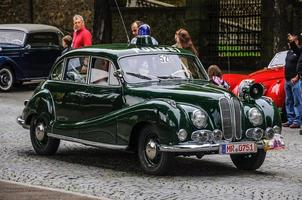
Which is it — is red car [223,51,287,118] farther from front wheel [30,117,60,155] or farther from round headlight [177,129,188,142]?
round headlight [177,129,188,142]

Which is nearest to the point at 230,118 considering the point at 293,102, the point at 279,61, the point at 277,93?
the point at 293,102

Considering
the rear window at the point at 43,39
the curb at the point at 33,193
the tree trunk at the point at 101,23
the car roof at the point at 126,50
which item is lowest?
the curb at the point at 33,193

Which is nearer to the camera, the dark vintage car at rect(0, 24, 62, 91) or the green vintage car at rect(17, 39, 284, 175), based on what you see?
the green vintage car at rect(17, 39, 284, 175)

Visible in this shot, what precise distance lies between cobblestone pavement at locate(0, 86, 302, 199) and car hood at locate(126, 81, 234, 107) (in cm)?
96

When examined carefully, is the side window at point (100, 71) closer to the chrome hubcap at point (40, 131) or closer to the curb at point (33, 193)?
the chrome hubcap at point (40, 131)

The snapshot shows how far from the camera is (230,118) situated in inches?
420

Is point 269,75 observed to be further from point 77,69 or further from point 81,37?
point 77,69

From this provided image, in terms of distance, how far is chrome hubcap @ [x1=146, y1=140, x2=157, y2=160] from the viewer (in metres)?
10.6

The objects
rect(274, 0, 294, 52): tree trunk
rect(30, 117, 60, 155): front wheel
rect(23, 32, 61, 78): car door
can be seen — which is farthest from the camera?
rect(23, 32, 61, 78): car door

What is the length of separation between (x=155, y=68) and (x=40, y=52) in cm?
1422

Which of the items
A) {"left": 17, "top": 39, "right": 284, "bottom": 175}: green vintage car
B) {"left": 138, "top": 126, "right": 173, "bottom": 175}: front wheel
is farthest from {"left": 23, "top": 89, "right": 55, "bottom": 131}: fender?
{"left": 138, "top": 126, "right": 173, "bottom": 175}: front wheel

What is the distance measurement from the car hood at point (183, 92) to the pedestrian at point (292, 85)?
5.19m

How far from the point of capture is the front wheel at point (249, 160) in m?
11.1

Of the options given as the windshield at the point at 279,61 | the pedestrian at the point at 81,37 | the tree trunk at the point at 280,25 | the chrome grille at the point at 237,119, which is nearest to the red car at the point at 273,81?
the windshield at the point at 279,61
